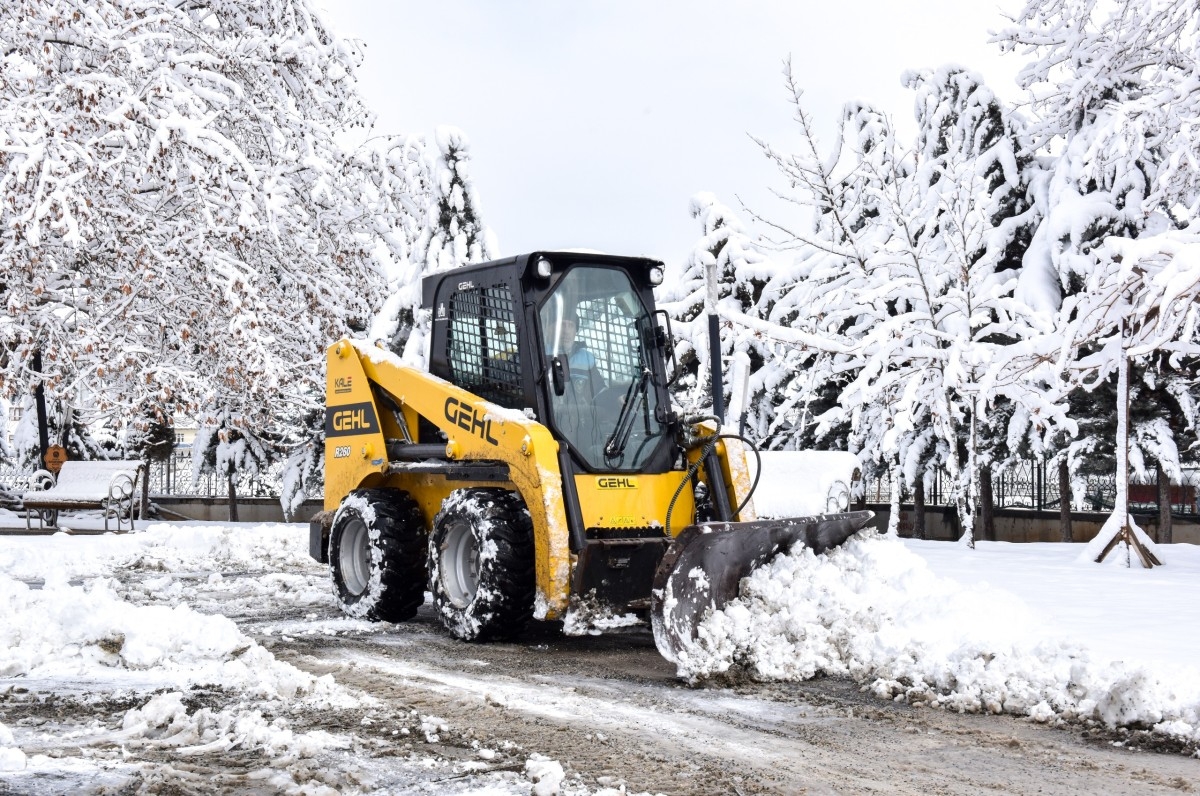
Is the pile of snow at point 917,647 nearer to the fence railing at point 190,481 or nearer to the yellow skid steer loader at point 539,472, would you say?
the yellow skid steer loader at point 539,472

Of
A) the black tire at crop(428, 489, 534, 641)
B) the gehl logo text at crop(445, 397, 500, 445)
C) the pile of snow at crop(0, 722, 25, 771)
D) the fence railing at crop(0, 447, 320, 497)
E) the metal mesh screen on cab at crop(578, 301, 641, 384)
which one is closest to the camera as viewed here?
the pile of snow at crop(0, 722, 25, 771)

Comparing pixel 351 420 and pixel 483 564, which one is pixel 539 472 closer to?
pixel 483 564

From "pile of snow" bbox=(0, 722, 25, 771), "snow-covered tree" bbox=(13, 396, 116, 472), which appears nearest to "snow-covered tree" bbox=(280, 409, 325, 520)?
"snow-covered tree" bbox=(13, 396, 116, 472)

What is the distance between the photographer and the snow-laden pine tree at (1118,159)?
39.2 ft

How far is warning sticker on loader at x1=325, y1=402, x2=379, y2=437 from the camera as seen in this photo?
8.58m

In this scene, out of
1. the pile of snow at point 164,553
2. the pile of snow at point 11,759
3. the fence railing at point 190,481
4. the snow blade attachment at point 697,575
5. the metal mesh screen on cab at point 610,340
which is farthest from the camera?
the fence railing at point 190,481

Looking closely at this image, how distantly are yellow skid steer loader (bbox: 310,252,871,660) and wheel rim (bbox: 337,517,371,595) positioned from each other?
2 cm

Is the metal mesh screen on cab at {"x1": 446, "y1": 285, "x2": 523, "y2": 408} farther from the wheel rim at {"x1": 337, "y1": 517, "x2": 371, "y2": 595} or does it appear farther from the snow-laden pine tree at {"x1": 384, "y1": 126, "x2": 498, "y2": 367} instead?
the snow-laden pine tree at {"x1": 384, "y1": 126, "x2": 498, "y2": 367}

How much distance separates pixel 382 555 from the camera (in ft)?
26.0

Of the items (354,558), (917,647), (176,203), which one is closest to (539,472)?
(917,647)

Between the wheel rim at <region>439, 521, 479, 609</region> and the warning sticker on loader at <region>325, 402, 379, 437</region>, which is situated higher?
the warning sticker on loader at <region>325, 402, 379, 437</region>

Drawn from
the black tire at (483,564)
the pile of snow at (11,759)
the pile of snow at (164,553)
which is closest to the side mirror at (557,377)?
the black tire at (483,564)

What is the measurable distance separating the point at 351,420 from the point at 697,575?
361 cm

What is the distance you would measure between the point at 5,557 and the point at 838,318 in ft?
31.6
